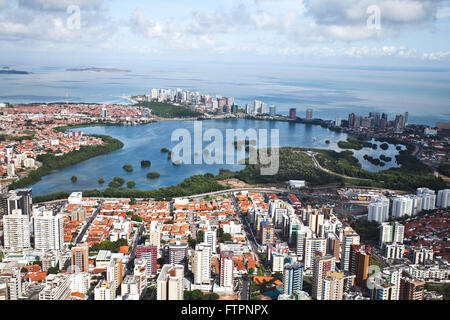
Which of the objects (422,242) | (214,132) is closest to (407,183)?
(422,242)

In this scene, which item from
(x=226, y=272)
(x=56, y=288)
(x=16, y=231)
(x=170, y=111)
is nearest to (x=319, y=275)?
(x=226, y=272)

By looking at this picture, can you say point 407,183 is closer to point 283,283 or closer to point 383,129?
point 283,283

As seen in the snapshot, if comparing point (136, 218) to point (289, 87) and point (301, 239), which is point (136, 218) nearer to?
point (301, 239)

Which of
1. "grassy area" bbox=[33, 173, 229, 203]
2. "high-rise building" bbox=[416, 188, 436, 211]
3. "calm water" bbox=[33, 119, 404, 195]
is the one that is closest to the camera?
"high-rise building" bbox=[416, 188, 436, 211]

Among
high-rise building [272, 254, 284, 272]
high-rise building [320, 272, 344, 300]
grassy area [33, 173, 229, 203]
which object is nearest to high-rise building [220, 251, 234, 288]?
high-rise building [272, 254, 284, 272]

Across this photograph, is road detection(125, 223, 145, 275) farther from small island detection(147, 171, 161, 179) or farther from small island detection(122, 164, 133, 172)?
small island detection(122, 164, 133, 172)

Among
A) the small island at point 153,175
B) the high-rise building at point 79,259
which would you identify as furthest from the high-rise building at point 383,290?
the small island at point 153,175
